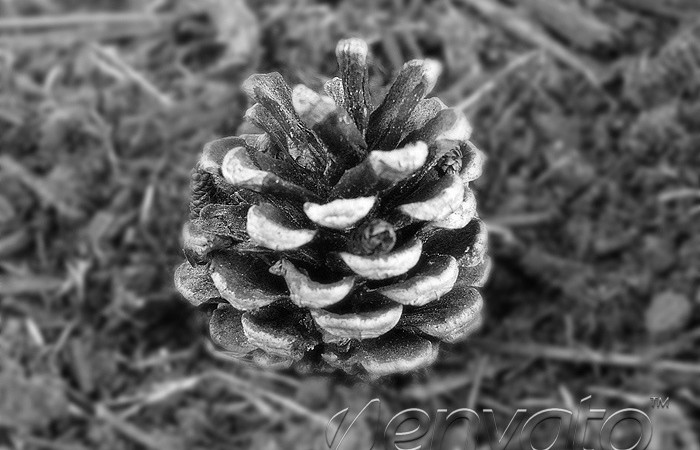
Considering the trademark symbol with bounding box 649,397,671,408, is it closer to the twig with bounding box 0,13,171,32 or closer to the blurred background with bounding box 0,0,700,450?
the blurred background with bounding box 0,0,700,450

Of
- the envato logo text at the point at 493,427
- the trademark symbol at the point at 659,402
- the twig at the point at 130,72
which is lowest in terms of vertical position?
the trademark symbol at the point at 659,402

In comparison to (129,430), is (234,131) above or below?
above

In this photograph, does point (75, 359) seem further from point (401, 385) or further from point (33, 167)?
point (401, 385)

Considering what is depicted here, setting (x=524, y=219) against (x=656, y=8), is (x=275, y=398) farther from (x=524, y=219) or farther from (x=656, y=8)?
(x=656, y=8)

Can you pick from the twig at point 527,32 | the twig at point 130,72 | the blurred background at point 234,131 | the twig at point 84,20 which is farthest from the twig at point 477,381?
the twig at point 84,20

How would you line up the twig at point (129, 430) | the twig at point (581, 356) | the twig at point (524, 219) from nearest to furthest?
the twig at point (129, 430)
the twig at point (581, 356)
the twig at point (524, 219)

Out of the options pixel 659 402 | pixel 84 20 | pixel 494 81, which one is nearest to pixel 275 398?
pixel 659 402

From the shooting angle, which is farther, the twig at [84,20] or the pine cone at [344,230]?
the twig at [84,20]

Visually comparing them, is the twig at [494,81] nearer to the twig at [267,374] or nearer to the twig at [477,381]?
the twig at [477,381]
